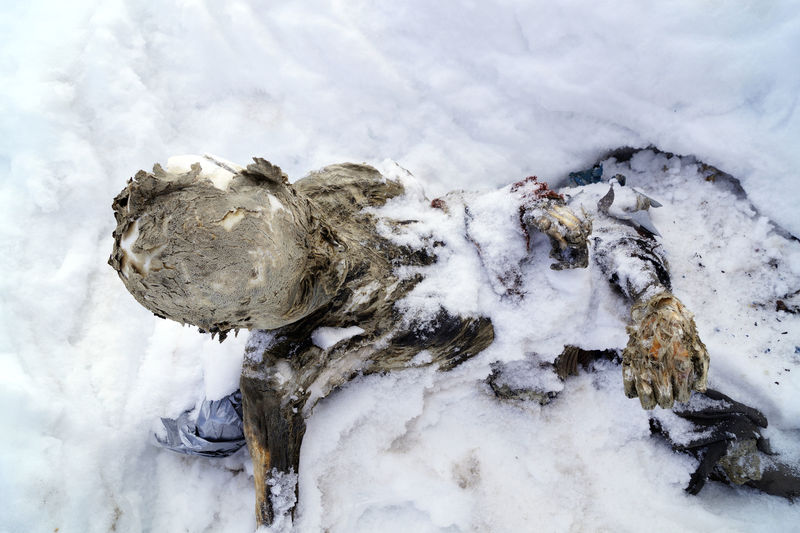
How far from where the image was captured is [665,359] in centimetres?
131

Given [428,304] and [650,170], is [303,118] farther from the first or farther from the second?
[650,170]

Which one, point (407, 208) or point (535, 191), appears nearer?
point (535, 191)

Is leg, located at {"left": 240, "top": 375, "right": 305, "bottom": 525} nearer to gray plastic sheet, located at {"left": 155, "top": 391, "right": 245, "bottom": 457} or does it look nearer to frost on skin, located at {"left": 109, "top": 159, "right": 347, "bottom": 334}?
gray plastic sheet, located at {"left": 155, "top": 391, "right": 245, "bottom": 457}

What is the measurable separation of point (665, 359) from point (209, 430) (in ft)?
5.41

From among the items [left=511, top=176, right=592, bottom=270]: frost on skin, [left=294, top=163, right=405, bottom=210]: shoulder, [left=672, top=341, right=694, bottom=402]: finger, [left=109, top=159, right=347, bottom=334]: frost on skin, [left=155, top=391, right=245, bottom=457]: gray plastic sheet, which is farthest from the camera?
[left=155, top=391, right=245, bottom=457]: gray plastic sheet

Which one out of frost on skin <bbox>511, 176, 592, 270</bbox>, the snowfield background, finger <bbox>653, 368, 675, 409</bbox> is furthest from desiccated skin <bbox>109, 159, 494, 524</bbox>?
finger <bbox>653, 368, 675, 409</bbox>

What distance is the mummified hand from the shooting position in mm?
1287

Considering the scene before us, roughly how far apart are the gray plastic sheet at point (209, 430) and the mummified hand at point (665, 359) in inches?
55.3

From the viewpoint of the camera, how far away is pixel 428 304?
169cm

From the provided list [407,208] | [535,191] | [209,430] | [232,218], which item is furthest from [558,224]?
[209,430]

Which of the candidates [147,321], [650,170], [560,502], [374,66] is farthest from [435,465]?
[374,66]

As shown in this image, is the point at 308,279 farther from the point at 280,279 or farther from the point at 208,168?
the point at 208,168

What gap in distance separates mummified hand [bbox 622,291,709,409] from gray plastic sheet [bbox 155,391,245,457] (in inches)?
55.3

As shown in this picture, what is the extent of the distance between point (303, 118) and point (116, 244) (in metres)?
1.91
